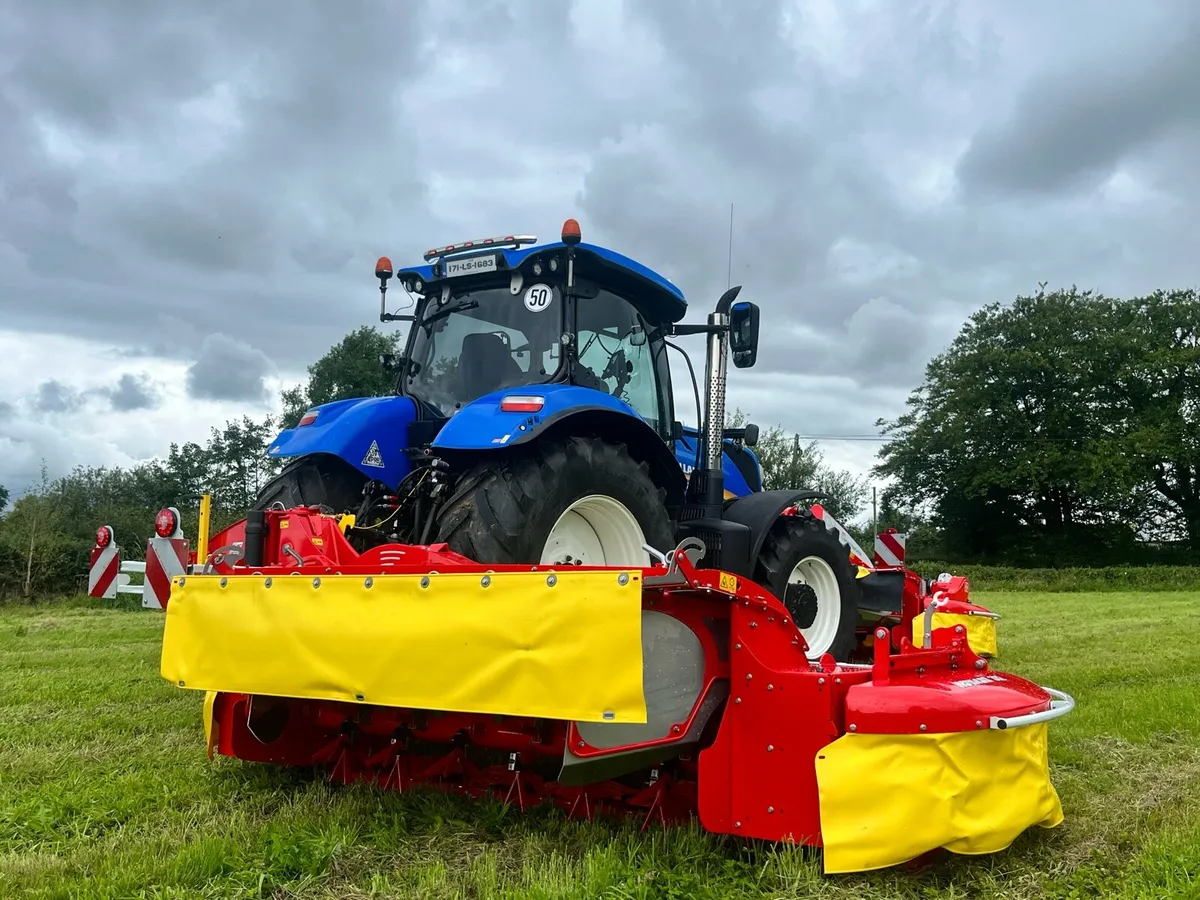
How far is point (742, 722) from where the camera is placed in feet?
9.47

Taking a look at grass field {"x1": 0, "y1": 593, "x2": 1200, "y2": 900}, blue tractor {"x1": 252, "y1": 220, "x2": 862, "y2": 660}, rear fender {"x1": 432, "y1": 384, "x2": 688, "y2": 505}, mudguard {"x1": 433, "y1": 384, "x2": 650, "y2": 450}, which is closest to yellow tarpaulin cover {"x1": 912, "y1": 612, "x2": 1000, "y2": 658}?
blue tractor {"x1": 252, "y1": 220, "x2": 862, "y2": 660}

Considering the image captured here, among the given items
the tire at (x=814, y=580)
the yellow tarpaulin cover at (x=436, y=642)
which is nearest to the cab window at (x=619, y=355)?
the tire at (x=814, y=580)

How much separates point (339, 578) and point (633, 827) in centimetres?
124

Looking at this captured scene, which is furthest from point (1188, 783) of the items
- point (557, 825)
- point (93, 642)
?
point (93, 642)

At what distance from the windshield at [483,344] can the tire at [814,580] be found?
155 centimetres

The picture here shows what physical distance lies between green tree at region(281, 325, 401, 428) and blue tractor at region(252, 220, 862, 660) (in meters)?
25.1

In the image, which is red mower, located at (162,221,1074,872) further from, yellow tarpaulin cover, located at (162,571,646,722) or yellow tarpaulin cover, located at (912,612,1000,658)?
yellow tarpaulin cover, located at (912,612,1000,658)

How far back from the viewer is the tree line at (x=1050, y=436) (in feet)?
110

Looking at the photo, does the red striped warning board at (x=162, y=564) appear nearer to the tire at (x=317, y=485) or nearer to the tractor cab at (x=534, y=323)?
the tire at (x=317, y=485)

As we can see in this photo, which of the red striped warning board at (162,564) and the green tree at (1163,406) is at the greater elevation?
the green tree at (1163,406)

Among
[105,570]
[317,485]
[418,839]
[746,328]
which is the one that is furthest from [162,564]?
[746,328]

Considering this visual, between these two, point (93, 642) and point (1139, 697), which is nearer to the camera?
point (1139, 697)

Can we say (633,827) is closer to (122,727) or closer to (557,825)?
(557,825)

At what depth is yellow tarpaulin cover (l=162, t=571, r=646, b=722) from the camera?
2.51m
